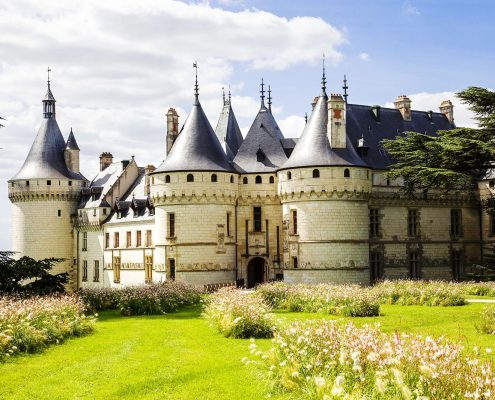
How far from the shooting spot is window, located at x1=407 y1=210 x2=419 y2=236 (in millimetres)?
41906

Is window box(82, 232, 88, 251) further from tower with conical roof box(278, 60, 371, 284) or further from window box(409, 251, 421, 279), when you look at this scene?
window box(409, 251, 421, 279)

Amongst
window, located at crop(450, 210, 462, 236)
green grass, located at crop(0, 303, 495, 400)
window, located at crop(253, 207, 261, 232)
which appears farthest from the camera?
window, located at crop(450, 210, 462, 236)

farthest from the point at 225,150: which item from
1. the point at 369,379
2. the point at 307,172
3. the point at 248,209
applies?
the point at 369,379

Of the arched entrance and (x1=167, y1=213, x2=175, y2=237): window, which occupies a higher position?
(x1=167, y1=213, x2=175, y2=237): window

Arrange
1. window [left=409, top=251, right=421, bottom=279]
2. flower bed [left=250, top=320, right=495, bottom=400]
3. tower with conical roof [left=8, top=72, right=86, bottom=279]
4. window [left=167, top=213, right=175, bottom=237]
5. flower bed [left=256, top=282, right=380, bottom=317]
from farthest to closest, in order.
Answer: tower with conical roof [left=8, top=72, right=86, bottom=279] → window [left=409, top=251, right=421, bottom=279] → window [left=167, top=213, right=175, bottom=237] → flower bed [left=256, top=282, right=380, bottom=317] → flower bed [left=250, top=320, right=495, bottom=400]

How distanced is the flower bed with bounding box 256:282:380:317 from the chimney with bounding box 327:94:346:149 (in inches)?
414

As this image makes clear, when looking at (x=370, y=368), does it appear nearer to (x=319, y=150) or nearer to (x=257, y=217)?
(x=319, y=150)

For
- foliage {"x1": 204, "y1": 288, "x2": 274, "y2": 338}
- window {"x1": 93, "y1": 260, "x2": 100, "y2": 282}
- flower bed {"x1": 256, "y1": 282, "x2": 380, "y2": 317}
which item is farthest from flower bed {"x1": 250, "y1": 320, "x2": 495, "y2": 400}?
window {"x1": 93, "y1": 260, "x2": 100, "y2": 282}

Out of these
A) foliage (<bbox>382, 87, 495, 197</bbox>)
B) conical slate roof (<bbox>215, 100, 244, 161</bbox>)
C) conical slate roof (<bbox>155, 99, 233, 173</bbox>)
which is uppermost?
conical slate roof (<bbox>215, 100, 244, 161</bbox>)

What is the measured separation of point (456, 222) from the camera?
43969 mm

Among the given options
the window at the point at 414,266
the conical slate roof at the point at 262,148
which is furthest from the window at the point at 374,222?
the conical slate roof at the point at 262,148

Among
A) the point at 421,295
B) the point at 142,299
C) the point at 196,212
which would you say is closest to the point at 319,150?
the point at 196,212

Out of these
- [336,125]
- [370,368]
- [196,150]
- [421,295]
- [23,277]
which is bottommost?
[421,295]

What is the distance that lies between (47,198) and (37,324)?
116 ft
